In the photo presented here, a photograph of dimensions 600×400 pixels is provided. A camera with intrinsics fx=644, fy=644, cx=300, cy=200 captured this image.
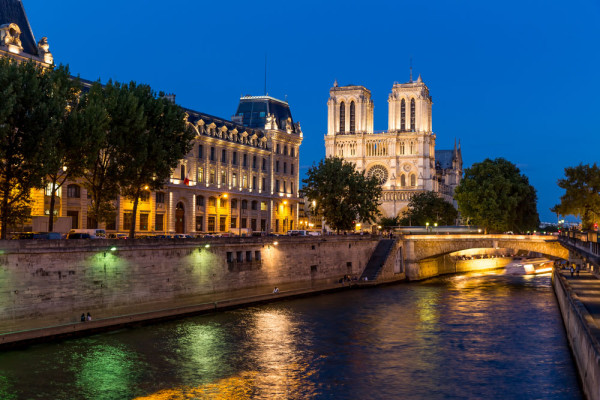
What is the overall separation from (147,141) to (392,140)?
390ft

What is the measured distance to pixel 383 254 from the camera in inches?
3297

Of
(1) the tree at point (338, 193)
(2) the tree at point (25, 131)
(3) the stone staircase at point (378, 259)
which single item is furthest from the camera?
(1) the tree at point (338, 193)

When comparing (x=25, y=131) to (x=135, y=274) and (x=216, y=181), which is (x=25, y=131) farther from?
(x=216, y=181)

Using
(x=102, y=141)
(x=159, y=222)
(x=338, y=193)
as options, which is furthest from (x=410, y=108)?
(x=102, y=141)

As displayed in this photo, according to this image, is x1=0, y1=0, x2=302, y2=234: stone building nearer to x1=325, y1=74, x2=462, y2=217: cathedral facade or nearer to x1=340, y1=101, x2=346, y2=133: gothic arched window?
x1=325, y1=74, x2=462, y2=217: cathedral facade

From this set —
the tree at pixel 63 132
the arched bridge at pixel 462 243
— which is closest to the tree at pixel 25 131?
the tree at pixel 63 132

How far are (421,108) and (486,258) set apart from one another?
206 feet

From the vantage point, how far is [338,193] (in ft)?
287

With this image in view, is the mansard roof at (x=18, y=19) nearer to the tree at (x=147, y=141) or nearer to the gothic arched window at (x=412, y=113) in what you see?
the tree at (x=147, y=141)

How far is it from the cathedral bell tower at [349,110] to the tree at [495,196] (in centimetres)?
6129

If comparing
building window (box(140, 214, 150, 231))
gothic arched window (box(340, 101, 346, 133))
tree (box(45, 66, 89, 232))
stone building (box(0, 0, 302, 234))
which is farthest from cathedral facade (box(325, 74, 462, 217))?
tree (box(45, 66, 89, 232))

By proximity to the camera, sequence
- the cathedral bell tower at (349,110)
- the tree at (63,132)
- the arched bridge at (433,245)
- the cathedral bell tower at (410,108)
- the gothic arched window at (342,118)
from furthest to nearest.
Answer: the gothic arched window at (342,118), the cathedral bell tower at (349,110), the cathedral bell tower at (410,108), the arched bridge at (433,245), the tree at (63,132)

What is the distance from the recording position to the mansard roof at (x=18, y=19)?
62125mm

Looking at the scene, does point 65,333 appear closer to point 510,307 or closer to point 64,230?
point 64,230
